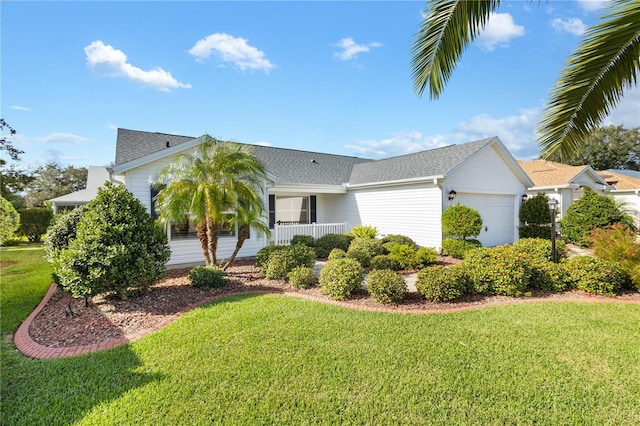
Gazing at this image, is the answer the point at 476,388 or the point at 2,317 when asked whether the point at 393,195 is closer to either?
the point at 476,388

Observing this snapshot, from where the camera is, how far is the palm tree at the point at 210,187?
8062 millimetres

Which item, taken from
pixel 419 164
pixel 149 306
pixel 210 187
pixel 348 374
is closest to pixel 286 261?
pixel 210 187

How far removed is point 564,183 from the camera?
18.0 meters

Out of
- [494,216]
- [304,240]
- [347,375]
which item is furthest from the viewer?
[494,216]

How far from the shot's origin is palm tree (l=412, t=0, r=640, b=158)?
3992 mm

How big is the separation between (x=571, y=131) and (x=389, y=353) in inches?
198

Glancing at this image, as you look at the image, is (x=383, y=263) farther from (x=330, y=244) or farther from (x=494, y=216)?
(x=494, y=216)

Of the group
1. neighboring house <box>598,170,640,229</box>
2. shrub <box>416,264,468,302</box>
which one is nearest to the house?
shrub <box>416,264,468,302</box>

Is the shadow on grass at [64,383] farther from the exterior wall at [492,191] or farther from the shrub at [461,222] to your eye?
the exterior wall at [492,191]

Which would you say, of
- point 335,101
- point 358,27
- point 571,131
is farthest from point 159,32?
point 571,131

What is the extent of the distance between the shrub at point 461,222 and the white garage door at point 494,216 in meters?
2.07

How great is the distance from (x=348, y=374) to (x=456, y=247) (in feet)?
31.9

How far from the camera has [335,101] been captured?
15.0m

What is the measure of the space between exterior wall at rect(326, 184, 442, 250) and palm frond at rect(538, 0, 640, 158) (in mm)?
7483
